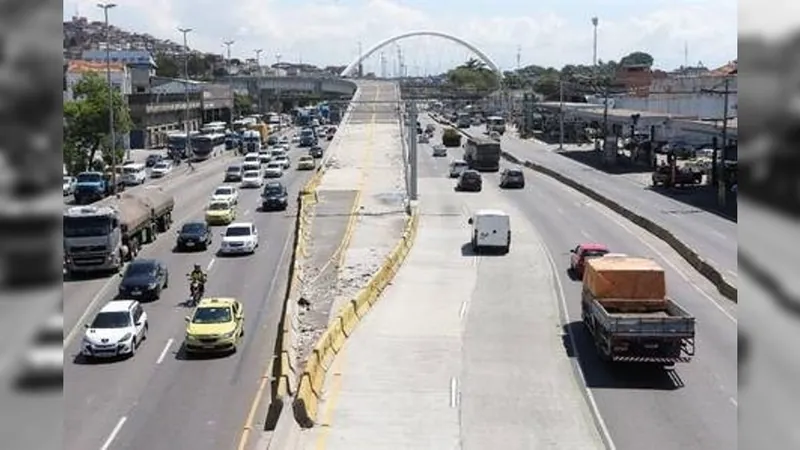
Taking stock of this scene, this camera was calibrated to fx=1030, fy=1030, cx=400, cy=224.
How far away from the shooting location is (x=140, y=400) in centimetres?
1959

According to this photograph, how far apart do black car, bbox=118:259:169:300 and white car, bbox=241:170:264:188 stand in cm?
3497

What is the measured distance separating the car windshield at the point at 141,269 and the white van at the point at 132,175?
37100 millimetres

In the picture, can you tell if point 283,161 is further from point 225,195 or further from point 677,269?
point 677,269

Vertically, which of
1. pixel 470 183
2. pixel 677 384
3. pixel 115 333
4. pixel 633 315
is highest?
pixel 470 183

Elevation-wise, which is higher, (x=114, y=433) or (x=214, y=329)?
(x=214, y=329)

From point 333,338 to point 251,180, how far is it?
149ft

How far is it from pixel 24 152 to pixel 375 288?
25761 millimetres

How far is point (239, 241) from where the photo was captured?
1491 inches

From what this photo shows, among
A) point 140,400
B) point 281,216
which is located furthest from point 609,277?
point 281,216

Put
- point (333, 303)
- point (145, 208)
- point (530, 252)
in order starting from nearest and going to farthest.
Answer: point (333, 303) < point (530, 252) < point (145, 208)

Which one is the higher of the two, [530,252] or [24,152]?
[24,152]

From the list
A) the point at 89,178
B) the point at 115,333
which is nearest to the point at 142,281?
the point at 115,333

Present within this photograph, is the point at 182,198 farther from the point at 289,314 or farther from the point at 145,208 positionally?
the point at 289,314

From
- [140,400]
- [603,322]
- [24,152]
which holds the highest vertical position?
[24,152]
